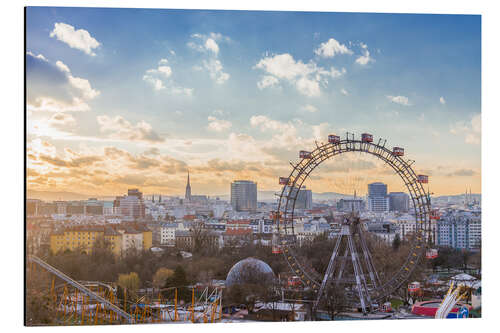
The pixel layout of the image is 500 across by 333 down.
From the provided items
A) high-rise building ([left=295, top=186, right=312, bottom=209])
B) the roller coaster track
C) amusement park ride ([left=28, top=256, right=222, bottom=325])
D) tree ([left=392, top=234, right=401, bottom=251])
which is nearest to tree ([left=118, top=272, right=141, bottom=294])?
amusement park ride ([left=28, top=256, right=222, bottom=325])

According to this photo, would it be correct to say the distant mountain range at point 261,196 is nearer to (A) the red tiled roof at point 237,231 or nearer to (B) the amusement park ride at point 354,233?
(B) the amusement park ride at point 354,233

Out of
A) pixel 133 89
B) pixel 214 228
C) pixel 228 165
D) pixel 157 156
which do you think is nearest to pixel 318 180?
pixel 228 165

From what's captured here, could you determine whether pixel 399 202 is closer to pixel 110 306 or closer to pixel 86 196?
pixel 86 196

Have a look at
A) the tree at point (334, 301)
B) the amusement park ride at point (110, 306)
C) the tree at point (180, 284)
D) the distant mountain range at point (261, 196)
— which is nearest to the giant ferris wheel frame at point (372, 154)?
the tree at point (334, 301)

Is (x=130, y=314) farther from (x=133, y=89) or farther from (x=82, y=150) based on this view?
(x=133, y=89)

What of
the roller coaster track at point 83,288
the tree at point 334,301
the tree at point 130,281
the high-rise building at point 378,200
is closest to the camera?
the roller coaster track at point 83,288
